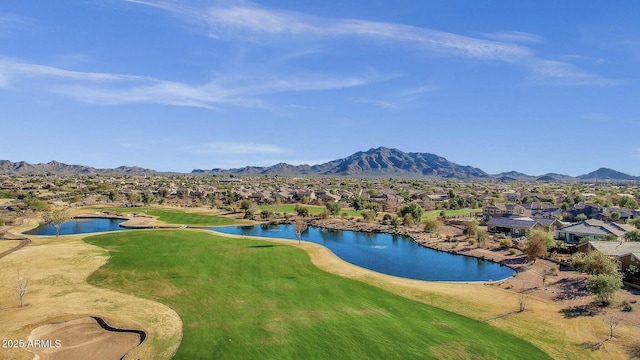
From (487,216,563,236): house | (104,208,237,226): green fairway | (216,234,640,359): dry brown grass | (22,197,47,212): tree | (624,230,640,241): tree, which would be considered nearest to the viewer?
(216,234,640,359): dry brown grass

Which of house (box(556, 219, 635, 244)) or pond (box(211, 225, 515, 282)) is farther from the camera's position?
house (box(556, 219, 635, 244))

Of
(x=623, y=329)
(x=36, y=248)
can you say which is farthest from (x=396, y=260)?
(x=36, y=248)

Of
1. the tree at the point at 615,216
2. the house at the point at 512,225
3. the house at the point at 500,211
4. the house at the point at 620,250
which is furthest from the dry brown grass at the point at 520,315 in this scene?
the tree at the point at 615,216

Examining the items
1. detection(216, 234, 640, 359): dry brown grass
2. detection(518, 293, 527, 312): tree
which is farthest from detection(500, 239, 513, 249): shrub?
detection(518, 293, 527, 312): tree

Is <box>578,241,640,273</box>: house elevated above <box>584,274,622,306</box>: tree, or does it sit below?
above

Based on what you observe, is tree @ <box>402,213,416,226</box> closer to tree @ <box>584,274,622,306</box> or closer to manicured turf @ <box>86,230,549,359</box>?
manicured turf @ <box>86,230,549,359</box>

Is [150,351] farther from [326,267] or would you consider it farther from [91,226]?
[91,226]

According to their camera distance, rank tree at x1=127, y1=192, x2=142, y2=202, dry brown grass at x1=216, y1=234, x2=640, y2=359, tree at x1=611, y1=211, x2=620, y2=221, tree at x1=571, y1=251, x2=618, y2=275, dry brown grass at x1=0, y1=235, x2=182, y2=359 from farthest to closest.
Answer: tree at x1=127, y1=192, x2=142, y2=202 < tree at x1=611, y1=211, x2=620, y2=221 < tree at x1=571, y1=251, x2=618, y2=275 < dry brown grass at x1=216, y1=234, x2=640, y2=359 < dry brown grass at x1=0, y1=235, x2=182, y2=359

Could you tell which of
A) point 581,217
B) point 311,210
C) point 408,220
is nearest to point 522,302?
point 408,220
